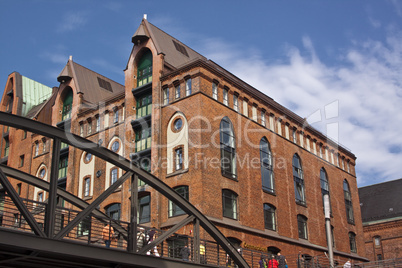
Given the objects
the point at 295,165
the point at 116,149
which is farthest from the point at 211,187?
the point at 295,165

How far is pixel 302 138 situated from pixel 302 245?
9.08m

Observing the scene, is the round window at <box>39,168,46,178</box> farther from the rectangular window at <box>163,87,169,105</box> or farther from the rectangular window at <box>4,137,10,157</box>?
the rectangular window at <box>163,87,169,105</box>

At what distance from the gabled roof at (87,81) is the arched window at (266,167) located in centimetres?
1287

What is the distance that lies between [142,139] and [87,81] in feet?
38.2

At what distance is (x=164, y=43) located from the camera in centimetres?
3503

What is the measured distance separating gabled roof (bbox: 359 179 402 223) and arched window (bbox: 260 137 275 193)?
2541 cm

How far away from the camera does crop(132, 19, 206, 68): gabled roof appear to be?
33.9 m

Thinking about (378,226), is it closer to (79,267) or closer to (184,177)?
(184,177)

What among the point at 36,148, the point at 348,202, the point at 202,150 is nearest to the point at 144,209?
the point at 202,150

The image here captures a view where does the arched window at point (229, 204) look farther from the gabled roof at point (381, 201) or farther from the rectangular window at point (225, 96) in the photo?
the gabled roof at point (381, 201)

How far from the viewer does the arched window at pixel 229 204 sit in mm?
29266

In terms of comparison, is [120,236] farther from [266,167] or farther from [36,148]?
[36,148]

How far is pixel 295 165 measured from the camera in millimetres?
38125

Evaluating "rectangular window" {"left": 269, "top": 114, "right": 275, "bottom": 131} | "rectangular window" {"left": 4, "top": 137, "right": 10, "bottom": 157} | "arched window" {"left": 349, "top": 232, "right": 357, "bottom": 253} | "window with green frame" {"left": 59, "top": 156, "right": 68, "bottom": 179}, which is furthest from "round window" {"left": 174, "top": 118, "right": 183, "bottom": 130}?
"rectangular window" {"left": 4, "top": 137, "right": 10, "bottom": 157}
